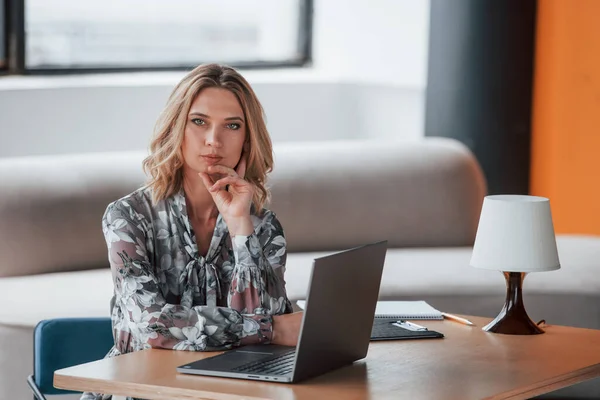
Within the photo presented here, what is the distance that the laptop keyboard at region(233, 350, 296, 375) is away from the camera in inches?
92.5

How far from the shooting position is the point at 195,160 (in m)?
2.91

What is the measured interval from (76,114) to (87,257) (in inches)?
56.8

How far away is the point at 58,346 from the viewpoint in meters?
2.91

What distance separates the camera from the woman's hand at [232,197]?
2.89 m

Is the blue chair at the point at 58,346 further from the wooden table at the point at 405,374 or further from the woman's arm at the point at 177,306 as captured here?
the wooden table at the point at 405,374

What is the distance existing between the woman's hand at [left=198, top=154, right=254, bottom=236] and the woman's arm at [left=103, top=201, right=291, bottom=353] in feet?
0.12

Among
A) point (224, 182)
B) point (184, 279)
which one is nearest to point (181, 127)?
point (224, 182)

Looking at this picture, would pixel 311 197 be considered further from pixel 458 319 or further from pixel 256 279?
pixel 256 279

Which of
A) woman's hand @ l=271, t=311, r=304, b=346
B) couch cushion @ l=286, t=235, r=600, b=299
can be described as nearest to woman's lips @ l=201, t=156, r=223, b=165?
woman's hand @ l=271, t=311, r=304, b=346

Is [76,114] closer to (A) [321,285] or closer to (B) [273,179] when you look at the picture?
(B) [273,179]

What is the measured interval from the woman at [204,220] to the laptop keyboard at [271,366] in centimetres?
20

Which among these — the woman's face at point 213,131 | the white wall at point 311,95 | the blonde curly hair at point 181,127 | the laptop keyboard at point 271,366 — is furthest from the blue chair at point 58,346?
the white wall at point 311,95

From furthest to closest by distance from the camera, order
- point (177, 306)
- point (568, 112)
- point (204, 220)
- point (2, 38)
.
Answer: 1. point (2, 38)
2. point (568, 112)
3. point (204, 220)
4. point (177, 306)

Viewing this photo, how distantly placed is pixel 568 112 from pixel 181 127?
3.30m
